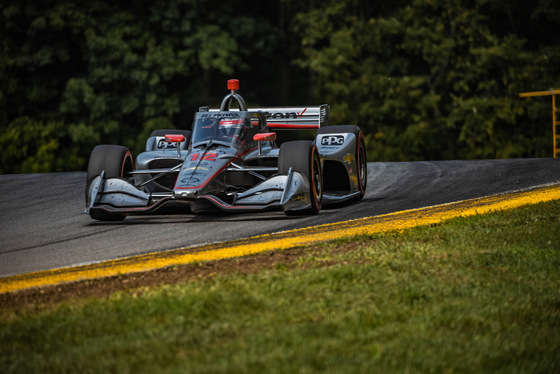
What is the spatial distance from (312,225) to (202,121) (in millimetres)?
2573

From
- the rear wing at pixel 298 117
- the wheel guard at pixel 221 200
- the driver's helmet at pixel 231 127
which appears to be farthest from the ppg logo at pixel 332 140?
the wheel guard at pixel 221 200

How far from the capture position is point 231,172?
1095 centimetres

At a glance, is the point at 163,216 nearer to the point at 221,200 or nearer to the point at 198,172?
the point at 198,172

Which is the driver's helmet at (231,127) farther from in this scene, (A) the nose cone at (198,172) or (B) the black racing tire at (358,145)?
(B) the black racing tire at (358,145)

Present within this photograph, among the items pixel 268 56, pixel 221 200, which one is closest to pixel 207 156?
pixel 221 200

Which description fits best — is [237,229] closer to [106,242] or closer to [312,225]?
[312,225]

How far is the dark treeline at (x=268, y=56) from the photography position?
28.8 m

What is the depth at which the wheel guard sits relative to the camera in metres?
10.0

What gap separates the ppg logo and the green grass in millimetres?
5186

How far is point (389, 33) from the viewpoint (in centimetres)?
3155

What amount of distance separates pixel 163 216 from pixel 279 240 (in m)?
3.26

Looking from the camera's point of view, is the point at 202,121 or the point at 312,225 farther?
the point at 202,121

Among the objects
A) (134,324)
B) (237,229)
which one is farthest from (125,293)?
(237,229)

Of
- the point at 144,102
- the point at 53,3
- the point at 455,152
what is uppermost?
the point at 53,3
